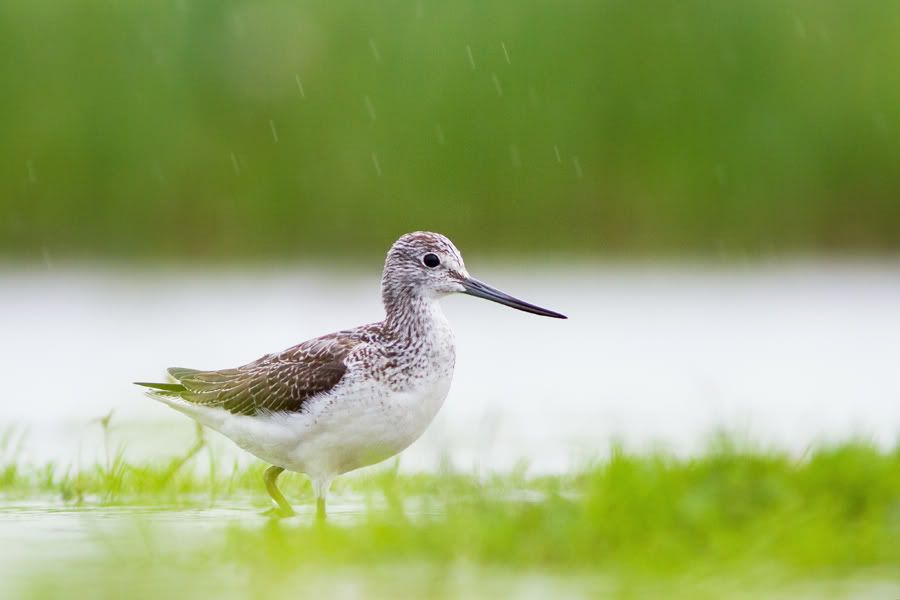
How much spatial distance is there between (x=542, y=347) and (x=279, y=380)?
9269 mm

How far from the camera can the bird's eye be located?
800cm

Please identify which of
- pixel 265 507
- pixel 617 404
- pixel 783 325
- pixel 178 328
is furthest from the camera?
pixel 783 325

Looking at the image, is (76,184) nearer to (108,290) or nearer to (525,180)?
(108,290)

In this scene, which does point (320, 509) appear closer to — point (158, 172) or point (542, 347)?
point (542, 347)


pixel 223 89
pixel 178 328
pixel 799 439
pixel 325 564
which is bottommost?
pixel 325 564

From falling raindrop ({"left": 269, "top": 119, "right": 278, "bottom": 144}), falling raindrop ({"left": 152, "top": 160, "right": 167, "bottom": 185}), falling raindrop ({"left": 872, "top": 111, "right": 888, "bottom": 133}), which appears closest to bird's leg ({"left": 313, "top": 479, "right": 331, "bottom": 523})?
falling raindrop ({"left": 152, "top": 160, "right": 167, "bottom": 185})

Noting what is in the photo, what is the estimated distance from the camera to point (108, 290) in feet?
59.8

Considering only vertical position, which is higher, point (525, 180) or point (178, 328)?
point (525, 180)

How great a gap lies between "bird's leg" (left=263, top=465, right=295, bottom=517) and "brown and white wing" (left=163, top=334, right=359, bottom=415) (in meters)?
0.41

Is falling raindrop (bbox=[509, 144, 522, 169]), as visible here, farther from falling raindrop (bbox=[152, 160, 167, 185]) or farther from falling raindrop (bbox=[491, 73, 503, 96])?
falling raindrop (bbox=[152, 160, 167, 185])

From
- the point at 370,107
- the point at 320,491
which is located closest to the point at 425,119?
the point at 370,107

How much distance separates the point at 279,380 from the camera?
7.81 metres

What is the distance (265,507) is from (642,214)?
465 inches

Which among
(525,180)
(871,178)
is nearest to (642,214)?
(525,180)
